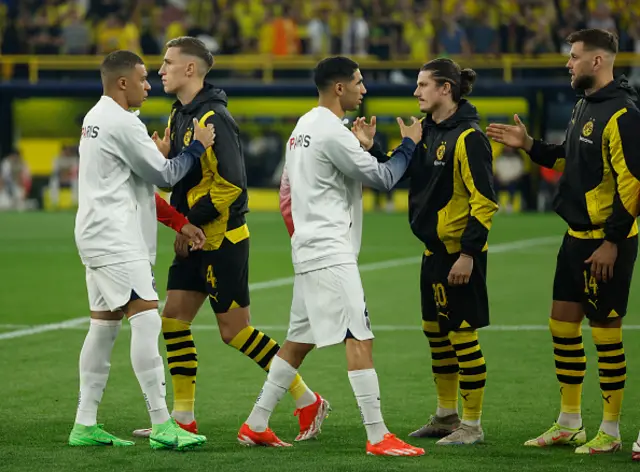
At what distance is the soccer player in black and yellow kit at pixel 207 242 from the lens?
7.25 m

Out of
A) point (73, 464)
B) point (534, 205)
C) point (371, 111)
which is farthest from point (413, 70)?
point (73, 464)

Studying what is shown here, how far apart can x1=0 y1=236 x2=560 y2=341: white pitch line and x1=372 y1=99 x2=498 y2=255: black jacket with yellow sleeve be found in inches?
216

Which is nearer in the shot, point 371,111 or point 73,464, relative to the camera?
point 73,464

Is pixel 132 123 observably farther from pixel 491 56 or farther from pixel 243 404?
pixel 491 56

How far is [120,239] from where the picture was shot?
21.9 feet

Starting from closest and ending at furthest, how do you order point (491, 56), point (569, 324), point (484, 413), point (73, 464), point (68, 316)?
point (73, 464), point (569, 324), point (484, 413), point (68, 316), point (491, 56)

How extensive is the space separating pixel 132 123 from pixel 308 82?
81.0ft

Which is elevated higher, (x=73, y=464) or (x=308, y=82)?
(x=308, y=82)

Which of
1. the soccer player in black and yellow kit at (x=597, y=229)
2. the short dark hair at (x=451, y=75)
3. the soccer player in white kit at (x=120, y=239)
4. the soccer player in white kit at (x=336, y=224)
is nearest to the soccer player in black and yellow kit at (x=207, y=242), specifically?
the soccer player in white kit at (x=120, y=239)

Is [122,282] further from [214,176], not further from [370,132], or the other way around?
[370,132]

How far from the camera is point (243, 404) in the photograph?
833cm

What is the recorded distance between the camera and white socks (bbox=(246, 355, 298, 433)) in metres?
6.87

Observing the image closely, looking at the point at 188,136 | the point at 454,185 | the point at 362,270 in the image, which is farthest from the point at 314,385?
the point at 362,270

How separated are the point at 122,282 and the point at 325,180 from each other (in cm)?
119
